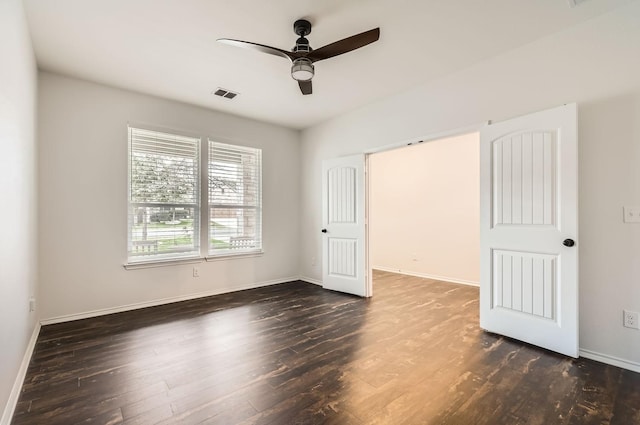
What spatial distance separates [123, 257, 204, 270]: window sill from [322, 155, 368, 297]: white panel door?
6.25 ft

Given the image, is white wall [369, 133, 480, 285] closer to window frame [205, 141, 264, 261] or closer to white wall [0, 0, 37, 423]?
window frame [205, 141, 264, 261]

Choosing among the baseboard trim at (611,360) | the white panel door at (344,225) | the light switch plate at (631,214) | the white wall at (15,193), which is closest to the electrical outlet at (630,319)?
the baseboard trim at (611,360)

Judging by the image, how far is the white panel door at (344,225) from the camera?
422cm

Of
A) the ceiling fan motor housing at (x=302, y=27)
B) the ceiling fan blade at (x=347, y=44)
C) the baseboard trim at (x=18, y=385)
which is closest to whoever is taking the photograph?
the baseboard trim at (x=18, y=385)

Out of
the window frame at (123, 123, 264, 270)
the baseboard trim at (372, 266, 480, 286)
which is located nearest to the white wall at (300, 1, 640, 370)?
the baseboard trim at (372, 266, 480, 286)

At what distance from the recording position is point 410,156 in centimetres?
589

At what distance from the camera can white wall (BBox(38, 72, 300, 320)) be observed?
319cm

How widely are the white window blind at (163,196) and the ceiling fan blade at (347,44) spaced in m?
2.52

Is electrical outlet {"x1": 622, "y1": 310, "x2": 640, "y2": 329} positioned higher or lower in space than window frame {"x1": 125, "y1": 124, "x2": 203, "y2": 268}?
lower

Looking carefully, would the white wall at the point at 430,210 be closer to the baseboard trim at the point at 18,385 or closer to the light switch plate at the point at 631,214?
the light switch plate at the point at 631,214

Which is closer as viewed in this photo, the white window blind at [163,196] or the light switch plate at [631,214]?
the light switch plate at [631,214]

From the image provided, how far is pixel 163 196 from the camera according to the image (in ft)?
12.8

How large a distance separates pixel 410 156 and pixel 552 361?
13.8 ft

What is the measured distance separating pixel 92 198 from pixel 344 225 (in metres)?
3.18
